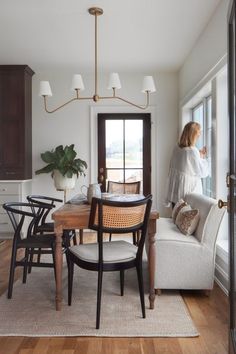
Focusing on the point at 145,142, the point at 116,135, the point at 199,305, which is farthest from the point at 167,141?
the point at 199,305

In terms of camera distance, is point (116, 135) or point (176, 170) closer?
point (176, 170)

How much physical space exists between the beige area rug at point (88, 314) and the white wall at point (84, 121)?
2.68 metres

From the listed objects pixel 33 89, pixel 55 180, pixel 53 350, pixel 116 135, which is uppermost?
pixel 33 89

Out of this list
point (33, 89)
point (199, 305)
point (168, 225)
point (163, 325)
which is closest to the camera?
point (163, 325)

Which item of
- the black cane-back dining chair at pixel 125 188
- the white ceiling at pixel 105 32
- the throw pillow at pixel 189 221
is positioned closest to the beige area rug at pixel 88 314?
the throw pillow at pixel 189 221

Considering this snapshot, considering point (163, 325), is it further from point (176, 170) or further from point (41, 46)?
point (41, 46)

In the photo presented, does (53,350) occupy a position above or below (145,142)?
below

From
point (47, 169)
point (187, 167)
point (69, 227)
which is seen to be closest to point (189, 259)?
point (69, 227)

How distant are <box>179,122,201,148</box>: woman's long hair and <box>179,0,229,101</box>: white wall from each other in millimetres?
603

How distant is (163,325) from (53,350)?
76 cm

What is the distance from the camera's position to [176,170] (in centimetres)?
367

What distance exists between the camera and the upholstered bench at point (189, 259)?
2682mm

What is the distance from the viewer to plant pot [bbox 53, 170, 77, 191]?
5012 millimetres

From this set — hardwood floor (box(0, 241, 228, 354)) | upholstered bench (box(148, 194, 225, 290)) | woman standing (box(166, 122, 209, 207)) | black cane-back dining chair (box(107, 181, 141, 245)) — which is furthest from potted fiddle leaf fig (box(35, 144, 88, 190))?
hardwood floor (box(0, 241, 228, 354))
